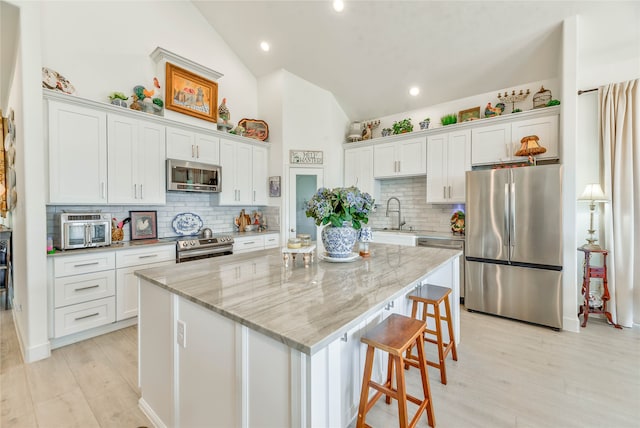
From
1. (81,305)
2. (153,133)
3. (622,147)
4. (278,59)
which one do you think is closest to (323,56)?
(278,59)

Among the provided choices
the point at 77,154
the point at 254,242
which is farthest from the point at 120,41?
the point at 254,242

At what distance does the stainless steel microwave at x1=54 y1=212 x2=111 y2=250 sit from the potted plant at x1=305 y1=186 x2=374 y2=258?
96.5 inches

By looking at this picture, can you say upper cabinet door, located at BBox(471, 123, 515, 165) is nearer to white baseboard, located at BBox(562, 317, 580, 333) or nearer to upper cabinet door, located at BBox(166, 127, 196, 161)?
white baseboard, located at BBox(562, 317, 580, 333)

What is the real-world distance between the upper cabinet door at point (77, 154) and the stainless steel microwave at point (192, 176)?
0.71 meters

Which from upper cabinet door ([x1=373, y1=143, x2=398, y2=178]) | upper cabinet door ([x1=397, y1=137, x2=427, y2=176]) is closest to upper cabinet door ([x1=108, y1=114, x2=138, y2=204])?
upper cabinet door ([x1=373, y1=143, x2=398, y2=178])

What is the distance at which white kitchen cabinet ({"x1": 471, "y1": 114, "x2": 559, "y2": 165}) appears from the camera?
3312mm

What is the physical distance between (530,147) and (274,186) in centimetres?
357

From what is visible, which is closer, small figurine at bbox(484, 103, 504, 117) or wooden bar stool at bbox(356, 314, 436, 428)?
wooden bar stool at bbox(356, 314, 436, 428)

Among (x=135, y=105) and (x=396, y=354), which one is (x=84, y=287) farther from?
(x=396, y=354)

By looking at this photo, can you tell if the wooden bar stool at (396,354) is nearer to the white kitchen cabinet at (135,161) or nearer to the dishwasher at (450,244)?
the dishwasher at (450,244)

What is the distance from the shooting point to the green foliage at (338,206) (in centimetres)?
189

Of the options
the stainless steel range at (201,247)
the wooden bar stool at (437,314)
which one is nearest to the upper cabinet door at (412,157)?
the wooden bar stool at (437,314)

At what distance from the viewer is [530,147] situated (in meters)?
3.24

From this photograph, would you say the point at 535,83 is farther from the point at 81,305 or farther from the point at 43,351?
the point at 43,351
